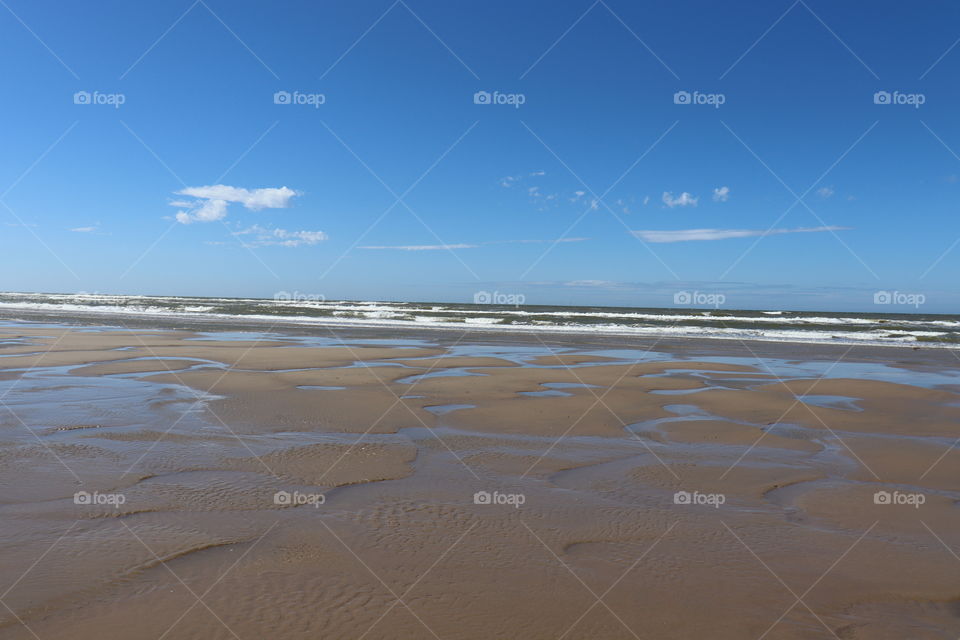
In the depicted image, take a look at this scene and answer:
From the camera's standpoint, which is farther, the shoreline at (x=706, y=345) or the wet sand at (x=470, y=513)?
the shoreline at (x=706, y=345)

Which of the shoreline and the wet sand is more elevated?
the shoreline

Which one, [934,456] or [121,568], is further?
[934,456]

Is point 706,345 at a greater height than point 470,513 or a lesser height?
greater

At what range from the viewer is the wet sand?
3939mm

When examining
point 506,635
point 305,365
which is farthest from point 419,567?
point 305,365

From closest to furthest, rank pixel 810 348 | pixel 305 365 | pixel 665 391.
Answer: pixel 665 391 → pixel 305 365 → pixel 810 348

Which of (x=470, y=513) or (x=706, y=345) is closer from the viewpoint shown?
(x=470, y=513)

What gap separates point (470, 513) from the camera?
5668mm

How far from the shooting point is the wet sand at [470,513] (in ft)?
12.9

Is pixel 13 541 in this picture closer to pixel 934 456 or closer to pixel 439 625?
pixel 439 625

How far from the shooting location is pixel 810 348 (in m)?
25.9

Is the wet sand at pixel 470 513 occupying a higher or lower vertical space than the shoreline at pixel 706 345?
lower

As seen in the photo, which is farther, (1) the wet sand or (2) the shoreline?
(2) the shoreline

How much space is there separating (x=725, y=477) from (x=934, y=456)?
141 inches
